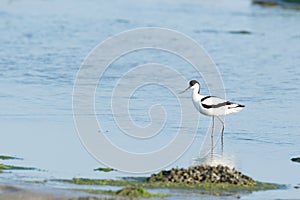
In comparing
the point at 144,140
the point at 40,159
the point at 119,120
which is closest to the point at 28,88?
the point at 119,120

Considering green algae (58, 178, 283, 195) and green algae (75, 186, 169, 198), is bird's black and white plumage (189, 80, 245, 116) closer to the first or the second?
green algae (58, 178, 283, 195)

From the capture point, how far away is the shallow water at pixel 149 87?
455 inches

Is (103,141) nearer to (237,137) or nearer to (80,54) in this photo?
(237,137)

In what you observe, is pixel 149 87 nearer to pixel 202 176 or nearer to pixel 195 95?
pixel 195 95

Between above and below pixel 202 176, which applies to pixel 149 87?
above

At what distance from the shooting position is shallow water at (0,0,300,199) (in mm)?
11562

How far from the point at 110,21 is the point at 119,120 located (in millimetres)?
18575

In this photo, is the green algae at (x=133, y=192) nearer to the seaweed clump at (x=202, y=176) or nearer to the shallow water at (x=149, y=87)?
the seaweed clump at (x=202, y=176)

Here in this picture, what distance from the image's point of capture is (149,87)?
18.0 metres

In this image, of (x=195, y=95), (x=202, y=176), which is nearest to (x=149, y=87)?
(x=195, y=95)

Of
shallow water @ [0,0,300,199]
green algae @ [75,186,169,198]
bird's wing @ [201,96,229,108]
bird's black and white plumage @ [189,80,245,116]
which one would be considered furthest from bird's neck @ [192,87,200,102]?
green algae @ [75,186,169,198]

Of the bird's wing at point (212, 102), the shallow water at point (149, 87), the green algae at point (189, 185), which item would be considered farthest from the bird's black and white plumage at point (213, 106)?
the green algae at point (189, 185)

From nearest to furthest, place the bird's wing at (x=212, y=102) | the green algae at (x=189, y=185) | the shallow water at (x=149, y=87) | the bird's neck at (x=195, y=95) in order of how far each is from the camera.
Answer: the green algae at (x=189, y=185), the shallow water at (x=149, y=87), the bird's wing at (x=212, y=102), the bird's neck at (x=195, y=95)

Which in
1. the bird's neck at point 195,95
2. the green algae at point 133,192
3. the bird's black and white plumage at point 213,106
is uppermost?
the bird's neck at point 195,95
